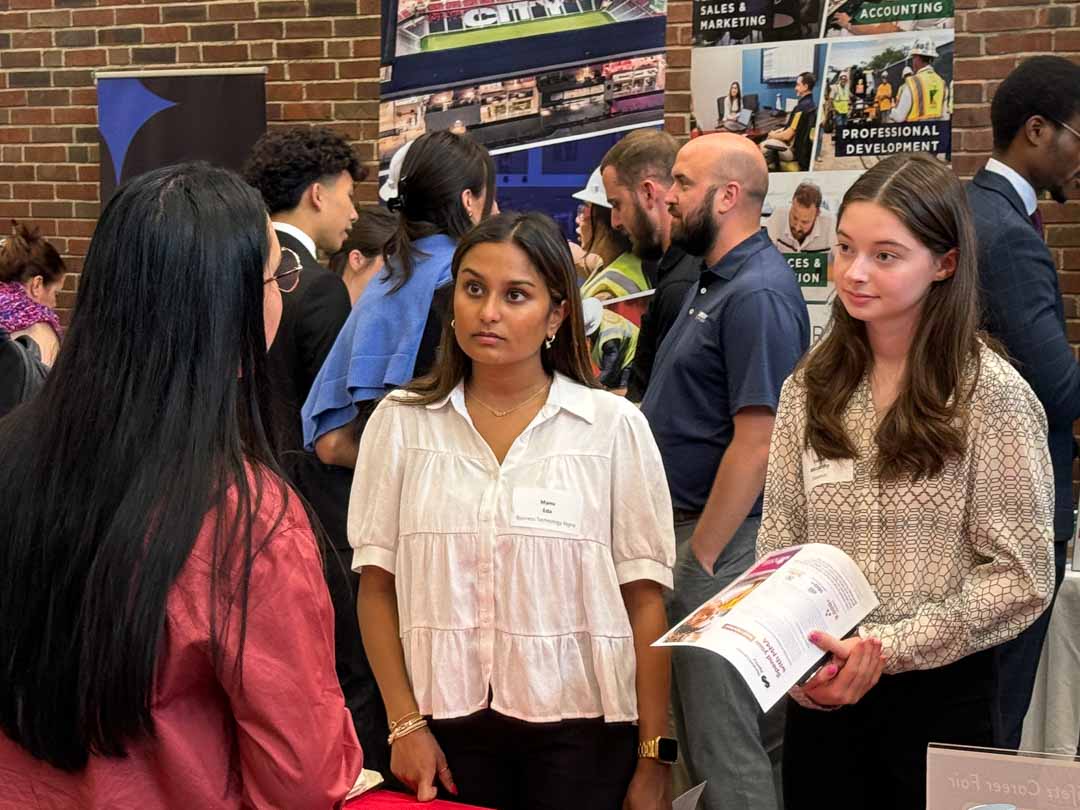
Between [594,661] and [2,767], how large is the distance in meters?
0.96

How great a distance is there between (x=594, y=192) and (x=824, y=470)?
2258 mm

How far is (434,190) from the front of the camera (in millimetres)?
2676

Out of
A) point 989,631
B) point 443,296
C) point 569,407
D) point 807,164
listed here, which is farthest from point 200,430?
point 807,164

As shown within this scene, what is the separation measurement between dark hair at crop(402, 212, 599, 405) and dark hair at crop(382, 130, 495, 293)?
58cm

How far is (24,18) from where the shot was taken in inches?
211

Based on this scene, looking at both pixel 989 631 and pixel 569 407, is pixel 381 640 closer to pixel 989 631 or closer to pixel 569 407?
pixel 569 407

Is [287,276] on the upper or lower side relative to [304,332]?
upper

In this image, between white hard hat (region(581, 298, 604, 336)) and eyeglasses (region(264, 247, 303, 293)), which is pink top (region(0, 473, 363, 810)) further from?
white hard hat (region(581, 298, 604, 336))

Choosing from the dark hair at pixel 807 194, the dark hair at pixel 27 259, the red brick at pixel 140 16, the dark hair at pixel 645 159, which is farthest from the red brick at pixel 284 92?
the dark hair at pixel 807 194

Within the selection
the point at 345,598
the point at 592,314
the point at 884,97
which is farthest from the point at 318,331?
the point at 884,97

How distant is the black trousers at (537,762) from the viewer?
1.89m

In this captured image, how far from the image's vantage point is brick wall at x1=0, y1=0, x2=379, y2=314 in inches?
192

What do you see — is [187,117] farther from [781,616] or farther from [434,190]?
[781,616]

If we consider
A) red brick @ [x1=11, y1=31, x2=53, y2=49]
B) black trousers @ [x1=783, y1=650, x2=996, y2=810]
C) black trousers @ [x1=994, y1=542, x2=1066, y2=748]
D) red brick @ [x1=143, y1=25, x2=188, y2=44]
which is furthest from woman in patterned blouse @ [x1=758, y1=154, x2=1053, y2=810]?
red brick @ [x1=11, y1=31, x2=53, y2=49]
